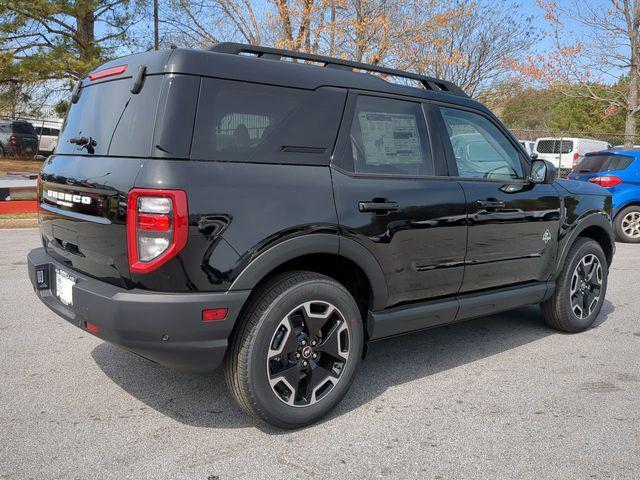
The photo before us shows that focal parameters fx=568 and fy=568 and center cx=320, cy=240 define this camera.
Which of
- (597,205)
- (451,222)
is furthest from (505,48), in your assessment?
(451,222)

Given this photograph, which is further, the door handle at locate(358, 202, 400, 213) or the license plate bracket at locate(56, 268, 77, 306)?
the door handle at locate(358, 202, 400, 213)

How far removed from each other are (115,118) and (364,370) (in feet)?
7.48

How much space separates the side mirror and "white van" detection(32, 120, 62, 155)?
92.4 feet

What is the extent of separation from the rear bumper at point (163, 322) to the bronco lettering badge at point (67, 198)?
0.42m

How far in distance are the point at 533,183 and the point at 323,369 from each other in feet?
7.38

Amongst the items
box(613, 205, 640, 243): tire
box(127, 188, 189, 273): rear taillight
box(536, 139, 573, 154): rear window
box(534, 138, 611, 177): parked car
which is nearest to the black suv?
box(127, 188, 189, 273): rear taillight

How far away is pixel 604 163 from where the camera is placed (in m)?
10.7

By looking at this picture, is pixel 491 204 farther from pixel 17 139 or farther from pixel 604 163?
pixel 17 139

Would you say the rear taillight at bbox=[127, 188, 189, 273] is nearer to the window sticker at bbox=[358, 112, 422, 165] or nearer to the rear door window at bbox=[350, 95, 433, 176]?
the rear door window at bbox=[350, 95, 433, 176]

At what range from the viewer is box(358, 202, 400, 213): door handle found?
3188 mm

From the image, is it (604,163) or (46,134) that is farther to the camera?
(46,134)

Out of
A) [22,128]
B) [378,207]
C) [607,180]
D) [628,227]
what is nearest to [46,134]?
[22,128]

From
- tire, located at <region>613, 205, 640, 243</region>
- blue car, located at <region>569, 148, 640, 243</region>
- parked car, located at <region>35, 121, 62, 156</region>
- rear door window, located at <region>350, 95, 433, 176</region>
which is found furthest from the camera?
parked car, located at <region>35, 121, 62, 156</region>

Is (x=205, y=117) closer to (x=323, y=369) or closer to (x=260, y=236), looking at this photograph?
(x=260, y=236)
